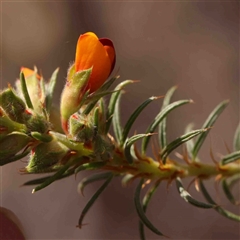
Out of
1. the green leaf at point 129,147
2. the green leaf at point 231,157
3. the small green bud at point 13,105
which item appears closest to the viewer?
the small green bud at point 13,105

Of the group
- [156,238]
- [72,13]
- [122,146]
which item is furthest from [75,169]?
[72,13]

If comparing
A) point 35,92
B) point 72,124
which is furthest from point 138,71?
point 72,124

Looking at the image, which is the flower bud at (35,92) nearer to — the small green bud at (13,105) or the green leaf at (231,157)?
the small green bud at (13,105)

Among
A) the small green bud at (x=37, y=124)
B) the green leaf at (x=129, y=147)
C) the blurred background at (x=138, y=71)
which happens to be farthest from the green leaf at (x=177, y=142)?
the blurred background at (x=138, y=71)

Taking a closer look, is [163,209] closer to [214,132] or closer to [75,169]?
[214,132]

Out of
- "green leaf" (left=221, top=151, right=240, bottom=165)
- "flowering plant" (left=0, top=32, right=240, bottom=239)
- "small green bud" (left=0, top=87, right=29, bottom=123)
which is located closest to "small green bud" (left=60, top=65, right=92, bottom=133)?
"flowering plant" (left=0, top=32, right=240, bottom=239)

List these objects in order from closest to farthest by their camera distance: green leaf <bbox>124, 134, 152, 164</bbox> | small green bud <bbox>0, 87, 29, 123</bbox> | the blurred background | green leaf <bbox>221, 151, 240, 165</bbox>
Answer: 1. small green bud <bbox>0, 87, 29, 123</bbox>
2. green leaf <bbox>124, 134, 152, 164</bbox>
3. green leaf <bbox>221, 151, 240, 165</bbox>
4. the blurred background

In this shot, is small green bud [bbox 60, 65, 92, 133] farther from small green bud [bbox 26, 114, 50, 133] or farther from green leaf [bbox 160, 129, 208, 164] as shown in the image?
green leaf [bbox 160, 129, 208, 164]
